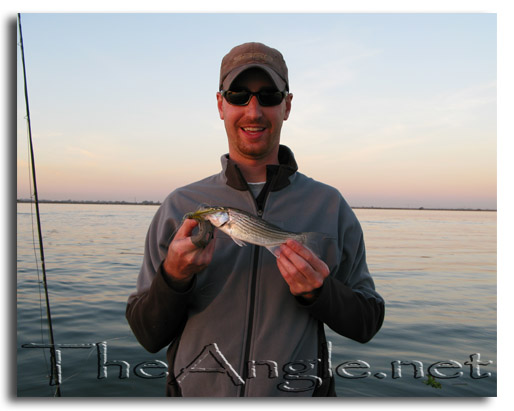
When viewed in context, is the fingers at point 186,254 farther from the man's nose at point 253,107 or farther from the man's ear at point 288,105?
the man's ear at point 288,105

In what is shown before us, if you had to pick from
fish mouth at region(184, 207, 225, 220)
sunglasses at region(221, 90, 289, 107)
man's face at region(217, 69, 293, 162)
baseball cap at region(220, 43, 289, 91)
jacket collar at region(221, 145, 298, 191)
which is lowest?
fish mouth at region(184, 207, 225, 220)

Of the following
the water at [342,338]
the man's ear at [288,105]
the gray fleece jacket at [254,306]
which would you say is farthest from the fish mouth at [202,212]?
the water at [342,338]

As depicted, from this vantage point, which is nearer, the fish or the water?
the fish

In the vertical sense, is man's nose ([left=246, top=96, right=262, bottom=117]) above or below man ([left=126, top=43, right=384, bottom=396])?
above

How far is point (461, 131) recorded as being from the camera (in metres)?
5.63

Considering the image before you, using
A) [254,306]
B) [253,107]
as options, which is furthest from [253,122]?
[254,306]

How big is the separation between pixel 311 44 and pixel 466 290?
725 cm

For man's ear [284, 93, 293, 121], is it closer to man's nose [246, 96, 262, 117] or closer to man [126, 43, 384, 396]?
man [126, 43, 384, 396]

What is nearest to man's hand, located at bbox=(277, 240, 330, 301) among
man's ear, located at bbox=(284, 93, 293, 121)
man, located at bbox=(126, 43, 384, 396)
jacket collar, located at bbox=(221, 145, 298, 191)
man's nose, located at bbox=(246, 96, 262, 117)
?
man, located at bbox=(126, 43, 384, 396)

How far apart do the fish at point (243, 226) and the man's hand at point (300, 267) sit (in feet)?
0.25

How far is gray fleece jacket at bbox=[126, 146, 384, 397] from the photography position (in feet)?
8.86

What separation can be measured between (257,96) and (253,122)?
19 cm

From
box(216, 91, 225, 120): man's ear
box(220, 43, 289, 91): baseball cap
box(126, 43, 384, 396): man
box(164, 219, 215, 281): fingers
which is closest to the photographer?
box(164, 219, 215, 281): fingers

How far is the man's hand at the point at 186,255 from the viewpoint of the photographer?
7.80 ft
